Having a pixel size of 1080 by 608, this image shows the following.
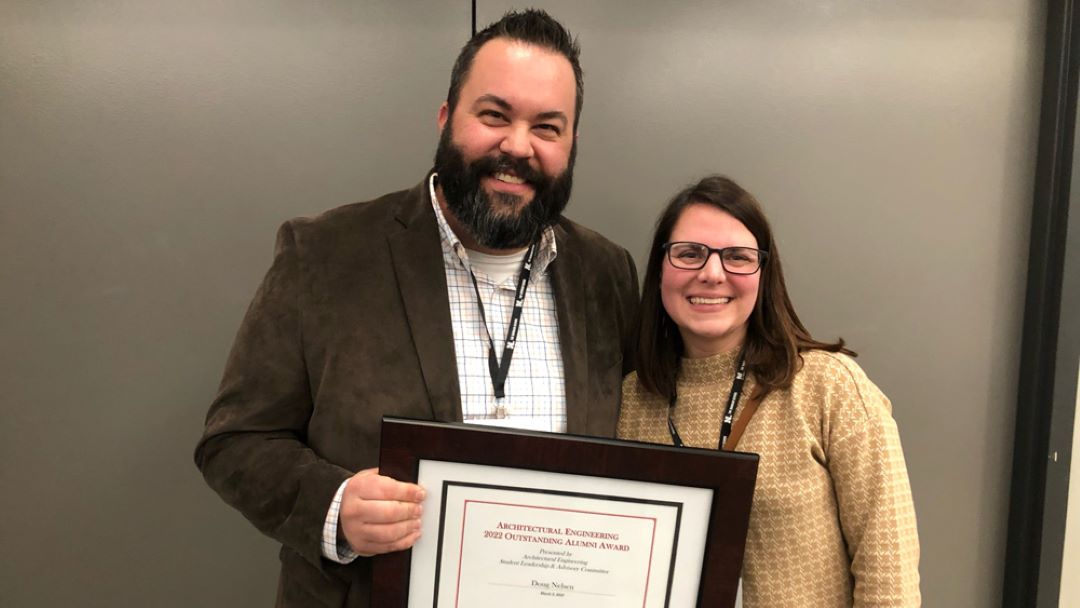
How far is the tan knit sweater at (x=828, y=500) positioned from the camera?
1.29m

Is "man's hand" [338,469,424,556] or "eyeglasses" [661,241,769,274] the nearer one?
"man's hand" [338,469,424,556]

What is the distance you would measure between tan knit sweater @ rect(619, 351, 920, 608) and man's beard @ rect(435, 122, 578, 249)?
551 mm

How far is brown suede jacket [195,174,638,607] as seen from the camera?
4.25 feet

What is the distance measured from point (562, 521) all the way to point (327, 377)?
50cm

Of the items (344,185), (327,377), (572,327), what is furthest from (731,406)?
(344,185)

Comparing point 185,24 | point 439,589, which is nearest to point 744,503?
point 439,589

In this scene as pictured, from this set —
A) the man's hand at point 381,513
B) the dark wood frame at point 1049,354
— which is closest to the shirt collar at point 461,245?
the man's hand at point 381,513

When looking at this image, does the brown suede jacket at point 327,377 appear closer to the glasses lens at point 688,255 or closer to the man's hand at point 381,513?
the man's hand at point 381,513

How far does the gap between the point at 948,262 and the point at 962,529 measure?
31.6 inches

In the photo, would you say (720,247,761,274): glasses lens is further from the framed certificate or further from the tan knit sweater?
the framed certificate

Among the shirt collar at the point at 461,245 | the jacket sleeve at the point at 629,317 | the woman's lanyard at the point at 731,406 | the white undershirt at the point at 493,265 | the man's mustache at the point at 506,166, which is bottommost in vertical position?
the woman's lanyard at the point at 731,406

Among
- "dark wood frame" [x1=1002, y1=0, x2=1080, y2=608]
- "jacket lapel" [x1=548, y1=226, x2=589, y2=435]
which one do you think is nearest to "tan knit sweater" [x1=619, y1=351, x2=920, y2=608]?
"jacket lapel" [x1=548, y1=226, x2=589, y2=435]

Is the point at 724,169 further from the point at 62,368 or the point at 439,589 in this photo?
the point at 62,368

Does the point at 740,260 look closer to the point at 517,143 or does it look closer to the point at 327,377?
the point at 517,143
